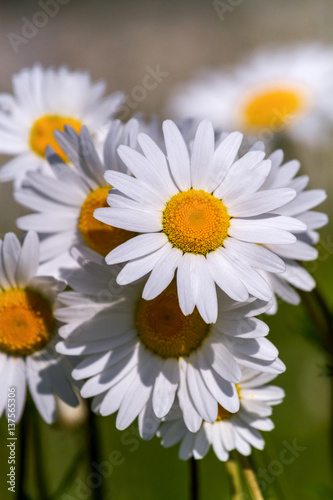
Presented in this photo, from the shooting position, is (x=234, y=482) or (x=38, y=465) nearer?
(x=234, y=482)

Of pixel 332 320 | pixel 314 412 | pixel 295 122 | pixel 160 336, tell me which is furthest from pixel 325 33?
pixel 160 336

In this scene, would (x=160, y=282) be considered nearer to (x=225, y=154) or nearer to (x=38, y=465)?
(x=225, y=154)

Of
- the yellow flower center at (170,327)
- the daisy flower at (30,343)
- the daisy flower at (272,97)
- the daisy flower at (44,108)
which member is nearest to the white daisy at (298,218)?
the yellow flower center at (170,327)

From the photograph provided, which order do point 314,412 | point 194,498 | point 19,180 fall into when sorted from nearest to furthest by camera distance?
point 194,498 → point 19,180 → point 314,412

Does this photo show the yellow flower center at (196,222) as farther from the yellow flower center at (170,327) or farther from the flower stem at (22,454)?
the flower stem at (22,454)

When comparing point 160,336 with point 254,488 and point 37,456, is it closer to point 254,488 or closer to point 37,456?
point 254,488

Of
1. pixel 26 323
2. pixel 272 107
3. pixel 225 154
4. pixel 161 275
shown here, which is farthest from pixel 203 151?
pixel 272 107

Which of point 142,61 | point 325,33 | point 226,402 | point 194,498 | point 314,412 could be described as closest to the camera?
point 226,402
